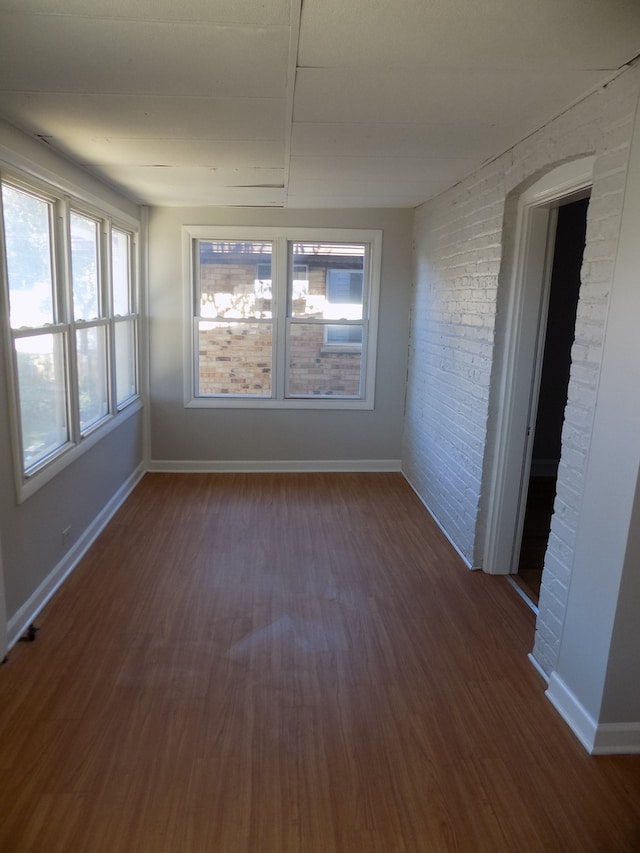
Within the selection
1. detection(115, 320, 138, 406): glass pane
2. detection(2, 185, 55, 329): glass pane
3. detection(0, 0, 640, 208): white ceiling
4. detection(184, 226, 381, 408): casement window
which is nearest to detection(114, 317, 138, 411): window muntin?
detection(115, 320, 138, 406): glass pane

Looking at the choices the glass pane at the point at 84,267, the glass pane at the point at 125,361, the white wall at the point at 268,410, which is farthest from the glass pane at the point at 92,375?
the white wall at the point at 268,410

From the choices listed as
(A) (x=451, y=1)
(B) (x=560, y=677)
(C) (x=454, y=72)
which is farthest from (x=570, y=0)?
(B) (x=560, y=677)

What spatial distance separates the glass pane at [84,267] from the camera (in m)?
3.46

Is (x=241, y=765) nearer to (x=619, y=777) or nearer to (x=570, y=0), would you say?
(x=619, y=777)

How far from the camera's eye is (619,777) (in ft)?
6.61

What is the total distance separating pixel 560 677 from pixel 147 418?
402cm

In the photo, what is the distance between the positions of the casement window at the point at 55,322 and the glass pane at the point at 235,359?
3.27 ft

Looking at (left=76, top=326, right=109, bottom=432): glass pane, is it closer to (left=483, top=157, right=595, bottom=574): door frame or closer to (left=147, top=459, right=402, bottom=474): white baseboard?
(left=147, top=459, right=402, bottom=474): white baseboard

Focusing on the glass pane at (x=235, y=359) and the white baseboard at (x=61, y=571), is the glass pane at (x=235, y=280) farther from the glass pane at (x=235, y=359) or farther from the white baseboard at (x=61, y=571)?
the white baseboard at (x=61, y=571)

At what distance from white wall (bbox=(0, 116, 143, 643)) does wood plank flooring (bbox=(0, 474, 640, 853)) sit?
155mm

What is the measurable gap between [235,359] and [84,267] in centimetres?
182

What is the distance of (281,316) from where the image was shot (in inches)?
202

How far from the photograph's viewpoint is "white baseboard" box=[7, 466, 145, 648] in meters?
2.70

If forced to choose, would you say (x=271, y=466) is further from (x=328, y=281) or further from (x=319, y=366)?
(x=328, y=281)
